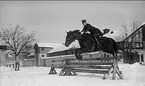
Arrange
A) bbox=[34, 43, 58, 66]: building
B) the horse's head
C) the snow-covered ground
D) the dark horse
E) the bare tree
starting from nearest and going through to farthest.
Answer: the snow-covered ground < the dark horse < the horse's head < the bare tree < bbox=[34, 43, 58, 66]: building

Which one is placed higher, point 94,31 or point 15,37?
point 15,37

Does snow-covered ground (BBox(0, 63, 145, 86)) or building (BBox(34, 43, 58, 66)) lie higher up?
building (BBox(34, 43, 58, 66))

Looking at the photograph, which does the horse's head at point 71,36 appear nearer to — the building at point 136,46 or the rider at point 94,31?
the rider at point 94,31

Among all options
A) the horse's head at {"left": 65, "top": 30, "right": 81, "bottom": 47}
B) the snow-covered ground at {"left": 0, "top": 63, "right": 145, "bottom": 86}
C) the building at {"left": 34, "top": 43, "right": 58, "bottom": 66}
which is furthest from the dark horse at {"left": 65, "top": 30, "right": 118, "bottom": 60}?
the building at {"left": 34, "top": 43, "right": 58, "bottom": 66}

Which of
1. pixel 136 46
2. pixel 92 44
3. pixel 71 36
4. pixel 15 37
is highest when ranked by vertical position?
pixel 15 37

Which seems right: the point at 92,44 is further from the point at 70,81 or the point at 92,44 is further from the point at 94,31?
the point at 70,81

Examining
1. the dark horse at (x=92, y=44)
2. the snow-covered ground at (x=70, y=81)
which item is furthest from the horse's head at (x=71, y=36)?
the snow-covered ground at (x=70, y=81)

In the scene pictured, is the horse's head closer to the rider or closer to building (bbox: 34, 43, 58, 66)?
the rider

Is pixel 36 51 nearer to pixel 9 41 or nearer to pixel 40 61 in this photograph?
pixel 40 61

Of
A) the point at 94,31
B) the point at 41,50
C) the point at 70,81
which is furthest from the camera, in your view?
the point at 41,50

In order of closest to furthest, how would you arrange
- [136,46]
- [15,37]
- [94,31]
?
1. [94,31]
2. [15,37]
3. [136,46]

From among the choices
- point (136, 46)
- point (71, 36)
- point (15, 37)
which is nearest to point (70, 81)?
point (71, 36)

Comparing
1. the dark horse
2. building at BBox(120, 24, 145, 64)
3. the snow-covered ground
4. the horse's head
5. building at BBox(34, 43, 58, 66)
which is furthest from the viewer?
building at BBox(34, 43, 58, 66)

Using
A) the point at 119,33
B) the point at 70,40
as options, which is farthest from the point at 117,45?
the point at 119,33
